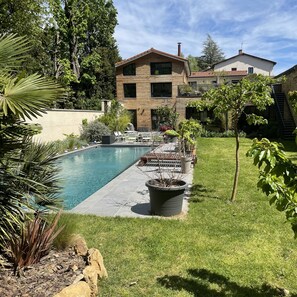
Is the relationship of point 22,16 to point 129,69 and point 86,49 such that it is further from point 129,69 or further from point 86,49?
point 86,49

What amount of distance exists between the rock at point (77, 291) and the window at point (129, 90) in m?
27.7

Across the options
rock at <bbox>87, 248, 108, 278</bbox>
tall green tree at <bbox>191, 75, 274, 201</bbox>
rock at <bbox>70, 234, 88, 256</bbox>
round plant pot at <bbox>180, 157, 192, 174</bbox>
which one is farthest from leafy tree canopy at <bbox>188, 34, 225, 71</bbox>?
rock at <bbox>87, 248, 108, 278</bbox>

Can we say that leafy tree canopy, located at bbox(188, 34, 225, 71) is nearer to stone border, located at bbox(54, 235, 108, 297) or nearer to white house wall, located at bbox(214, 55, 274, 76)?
white house wall, located at bbox(214, 55, 274, 76)

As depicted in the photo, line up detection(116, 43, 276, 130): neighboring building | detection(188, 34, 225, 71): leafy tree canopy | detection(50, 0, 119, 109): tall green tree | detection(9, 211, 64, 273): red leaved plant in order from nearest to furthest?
detection(9, 211, 64, 273): red leaved plant → detection(116, 43, 276, 130): neighboring building → detection(50, 0, 119, 109): tall green tree → detection(188, 34, 225, 71): leafy tree canopy

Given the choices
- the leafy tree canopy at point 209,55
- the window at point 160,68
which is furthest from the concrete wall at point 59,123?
the leafy tree canopy at point 209,55

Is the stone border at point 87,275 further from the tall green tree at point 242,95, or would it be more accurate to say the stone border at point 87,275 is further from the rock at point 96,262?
the tall green tree at point 242,95

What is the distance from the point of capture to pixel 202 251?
181 inches

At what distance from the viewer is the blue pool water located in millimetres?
9245

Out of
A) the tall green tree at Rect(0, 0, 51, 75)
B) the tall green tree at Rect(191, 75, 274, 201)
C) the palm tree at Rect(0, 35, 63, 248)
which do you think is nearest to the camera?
the palm tree at Rect(0, 35, 63, 248)

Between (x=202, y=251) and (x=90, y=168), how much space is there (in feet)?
30.4

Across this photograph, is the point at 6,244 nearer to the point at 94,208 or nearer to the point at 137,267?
the point at 137,267

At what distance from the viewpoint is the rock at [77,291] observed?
2.90 meters

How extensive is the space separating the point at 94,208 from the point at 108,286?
10.3 feet

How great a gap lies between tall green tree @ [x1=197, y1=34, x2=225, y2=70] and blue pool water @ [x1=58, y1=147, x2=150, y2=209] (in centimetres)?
5346
